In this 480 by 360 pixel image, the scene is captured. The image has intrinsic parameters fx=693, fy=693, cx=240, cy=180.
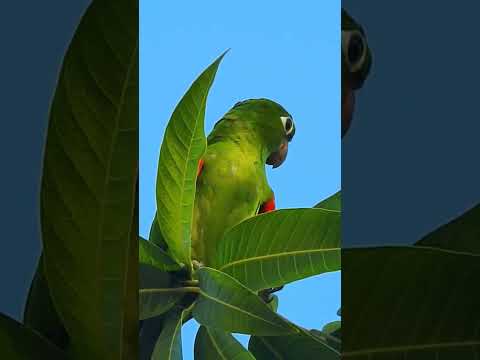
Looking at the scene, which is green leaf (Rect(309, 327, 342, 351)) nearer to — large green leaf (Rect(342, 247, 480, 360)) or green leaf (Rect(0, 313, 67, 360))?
large green leaf (Rect(342, 247, 480, 360))

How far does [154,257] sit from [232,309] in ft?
0.22

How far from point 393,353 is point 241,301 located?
0.34 feet

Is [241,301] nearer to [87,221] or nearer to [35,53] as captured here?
[87,221]

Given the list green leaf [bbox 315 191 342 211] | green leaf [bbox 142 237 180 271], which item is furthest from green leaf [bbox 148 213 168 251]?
green leaf [bbox 315 191 342 211]

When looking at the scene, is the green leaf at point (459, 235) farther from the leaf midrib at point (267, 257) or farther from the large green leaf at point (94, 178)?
the large green leaf at point (94, 178)

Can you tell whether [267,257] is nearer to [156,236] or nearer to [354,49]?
[156,236]

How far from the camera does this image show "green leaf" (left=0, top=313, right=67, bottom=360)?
39 cm

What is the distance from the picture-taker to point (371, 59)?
0.57 metres

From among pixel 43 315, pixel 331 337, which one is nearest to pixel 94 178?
pixel 43 315

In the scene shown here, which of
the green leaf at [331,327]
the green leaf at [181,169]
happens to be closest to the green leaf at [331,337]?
the green leaf at [331,327]

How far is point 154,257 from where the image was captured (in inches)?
19.0

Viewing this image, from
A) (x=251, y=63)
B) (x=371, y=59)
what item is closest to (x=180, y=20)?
(x=251, y=63)

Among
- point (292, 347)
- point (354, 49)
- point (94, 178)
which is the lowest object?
point (292, 347)

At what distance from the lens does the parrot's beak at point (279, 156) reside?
51cm
